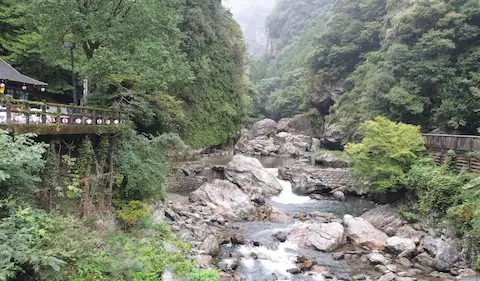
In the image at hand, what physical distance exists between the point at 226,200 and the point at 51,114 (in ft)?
47.8

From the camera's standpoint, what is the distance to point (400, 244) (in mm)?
17422

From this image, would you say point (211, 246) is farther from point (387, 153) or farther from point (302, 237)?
point (387, 153)

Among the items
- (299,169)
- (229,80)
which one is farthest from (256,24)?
(299,169)

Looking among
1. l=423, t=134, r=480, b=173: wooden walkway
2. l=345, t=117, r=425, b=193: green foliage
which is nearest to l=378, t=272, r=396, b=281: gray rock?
l=345, t=117, r=425, b=193: green foliage

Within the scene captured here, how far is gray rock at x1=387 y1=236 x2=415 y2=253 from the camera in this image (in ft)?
56.3

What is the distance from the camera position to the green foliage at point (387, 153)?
72.0 ft

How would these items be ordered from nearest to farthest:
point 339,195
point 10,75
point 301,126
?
point 10,75
point 339,195
point 301,126

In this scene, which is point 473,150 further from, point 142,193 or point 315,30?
point 315,30

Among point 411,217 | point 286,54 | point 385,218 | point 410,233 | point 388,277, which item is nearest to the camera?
point 388,277

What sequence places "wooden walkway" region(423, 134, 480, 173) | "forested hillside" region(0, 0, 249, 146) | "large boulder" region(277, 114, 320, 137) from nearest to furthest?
"forested hillside" region(0, 0, 249, 146), "wooden walkway" region(423, 134, 480, 173), "large boulder" region(277, 114, 320, 137)

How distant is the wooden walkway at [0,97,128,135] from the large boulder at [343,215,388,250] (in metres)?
13.3

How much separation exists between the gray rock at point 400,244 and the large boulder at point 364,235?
1.31ft

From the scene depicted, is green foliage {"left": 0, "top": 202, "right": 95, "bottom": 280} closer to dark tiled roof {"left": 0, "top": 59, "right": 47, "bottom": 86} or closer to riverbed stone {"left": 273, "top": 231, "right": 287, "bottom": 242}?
riverbed stone {"left": 273, "top": 231, "right": 287, "bottom": 242}

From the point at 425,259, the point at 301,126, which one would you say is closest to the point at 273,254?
the point at 425,259
